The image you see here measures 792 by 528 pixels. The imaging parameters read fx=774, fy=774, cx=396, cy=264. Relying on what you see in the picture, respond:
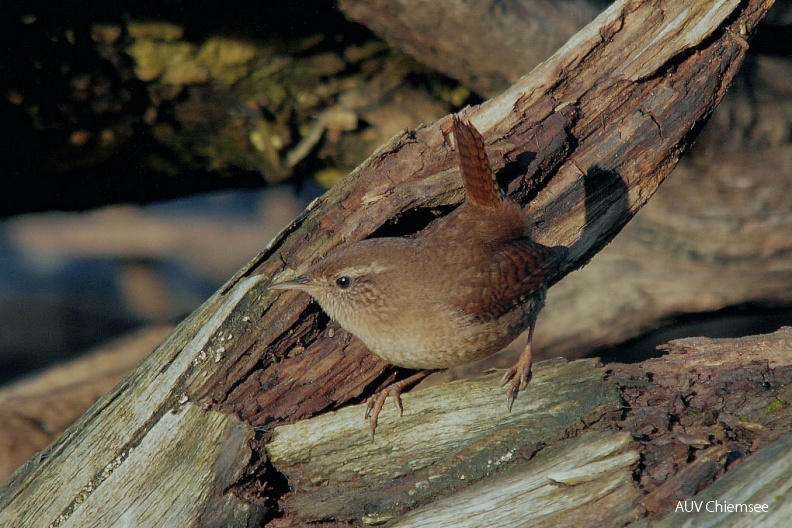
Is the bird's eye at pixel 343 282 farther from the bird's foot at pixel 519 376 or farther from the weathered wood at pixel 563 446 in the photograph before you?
the bird's foot at pixel 519 376

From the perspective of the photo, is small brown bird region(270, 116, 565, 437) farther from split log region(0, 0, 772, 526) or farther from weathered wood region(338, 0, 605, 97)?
weathered wood region(338, 0, 605, 97)

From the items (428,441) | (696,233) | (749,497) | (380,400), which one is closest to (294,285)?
(380,400)

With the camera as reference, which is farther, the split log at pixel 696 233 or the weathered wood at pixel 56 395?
the split log at pixel 696 233

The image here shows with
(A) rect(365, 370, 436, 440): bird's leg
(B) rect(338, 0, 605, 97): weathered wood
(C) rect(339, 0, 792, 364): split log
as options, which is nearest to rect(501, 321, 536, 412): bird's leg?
(A) rect(365, 370, 436, 440): bird's leg

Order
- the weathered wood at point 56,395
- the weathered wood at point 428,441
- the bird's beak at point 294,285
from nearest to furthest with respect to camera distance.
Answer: the weathered wood at point 428,441 → the bird's beak at point 294,285 → the weathered wood at point 56,395

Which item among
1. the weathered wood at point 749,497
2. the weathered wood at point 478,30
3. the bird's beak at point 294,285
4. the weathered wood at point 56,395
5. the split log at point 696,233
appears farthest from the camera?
the split log at point 696,233

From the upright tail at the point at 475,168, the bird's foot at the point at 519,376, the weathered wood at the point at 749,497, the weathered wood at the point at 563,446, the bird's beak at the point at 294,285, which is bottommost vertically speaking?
the weathered wood at the point at 749,497

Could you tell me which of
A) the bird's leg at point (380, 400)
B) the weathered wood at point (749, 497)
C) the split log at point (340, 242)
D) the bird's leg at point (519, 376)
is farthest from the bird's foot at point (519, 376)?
the weathered wood at point (749, 497)

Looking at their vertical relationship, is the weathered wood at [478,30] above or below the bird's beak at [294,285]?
above
